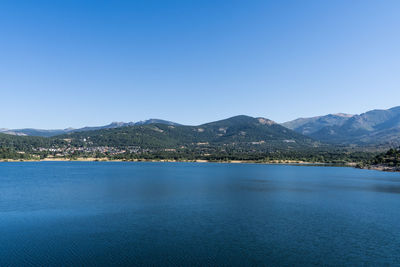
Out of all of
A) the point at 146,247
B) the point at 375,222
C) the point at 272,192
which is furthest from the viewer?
the point at 272,192

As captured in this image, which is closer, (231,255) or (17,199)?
(231,255)

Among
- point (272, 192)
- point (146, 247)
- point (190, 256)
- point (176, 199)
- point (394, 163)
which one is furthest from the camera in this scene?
point (394, 163)

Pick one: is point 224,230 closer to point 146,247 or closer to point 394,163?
point 146,247

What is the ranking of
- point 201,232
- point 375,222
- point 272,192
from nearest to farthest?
point 201,232 → point 375,222 → point 272,192

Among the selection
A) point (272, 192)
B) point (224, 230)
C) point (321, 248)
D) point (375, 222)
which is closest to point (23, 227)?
point (224, 230)

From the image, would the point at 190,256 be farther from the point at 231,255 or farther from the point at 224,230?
the point at 224,230

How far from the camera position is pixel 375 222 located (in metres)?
52.9

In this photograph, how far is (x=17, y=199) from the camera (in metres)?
68.6

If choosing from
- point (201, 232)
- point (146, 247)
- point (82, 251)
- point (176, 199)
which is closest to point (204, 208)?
point (176, 199)

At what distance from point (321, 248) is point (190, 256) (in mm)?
17904

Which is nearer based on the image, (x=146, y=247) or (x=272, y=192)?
(x=146, y=247)

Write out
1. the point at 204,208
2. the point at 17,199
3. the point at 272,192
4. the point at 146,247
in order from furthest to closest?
the point at 272,192 < the point at 17,199 < the point at 204,208 < the point at 146,247

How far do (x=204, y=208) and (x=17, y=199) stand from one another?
148ft

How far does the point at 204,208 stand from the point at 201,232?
17.9 metres
